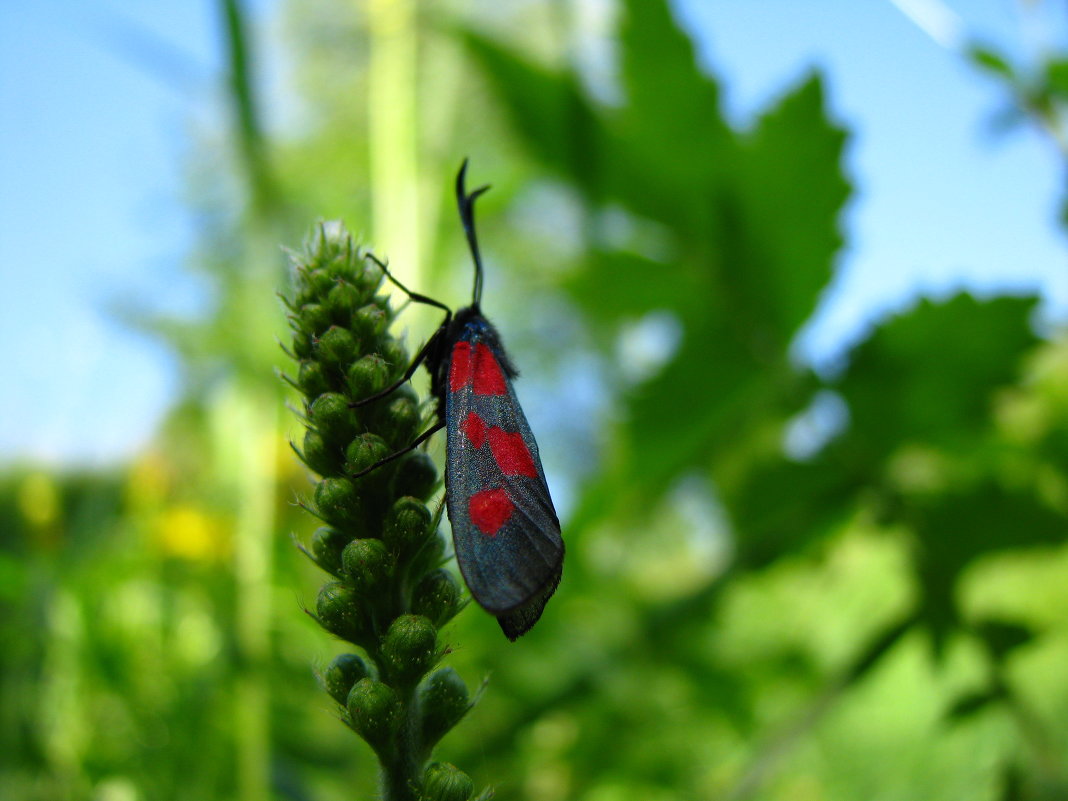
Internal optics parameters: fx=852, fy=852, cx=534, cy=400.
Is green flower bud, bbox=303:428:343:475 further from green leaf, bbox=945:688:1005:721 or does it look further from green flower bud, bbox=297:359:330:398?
green leaf, bbox=945:688:1005:721

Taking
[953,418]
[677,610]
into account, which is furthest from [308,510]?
[953,418]

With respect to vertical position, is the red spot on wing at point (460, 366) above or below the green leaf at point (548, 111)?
below

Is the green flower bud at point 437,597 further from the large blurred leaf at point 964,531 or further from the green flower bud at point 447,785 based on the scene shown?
the large blurred leaf at point 964,531

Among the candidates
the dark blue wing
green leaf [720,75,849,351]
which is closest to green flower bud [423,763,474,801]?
the dark blue wing

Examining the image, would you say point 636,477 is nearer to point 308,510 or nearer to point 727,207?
point 727,207

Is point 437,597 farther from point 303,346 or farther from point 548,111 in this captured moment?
point 548,111

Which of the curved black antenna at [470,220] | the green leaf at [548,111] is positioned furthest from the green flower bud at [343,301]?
the green leaf at [548,111]

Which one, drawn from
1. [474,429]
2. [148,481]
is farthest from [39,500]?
[474,429]
